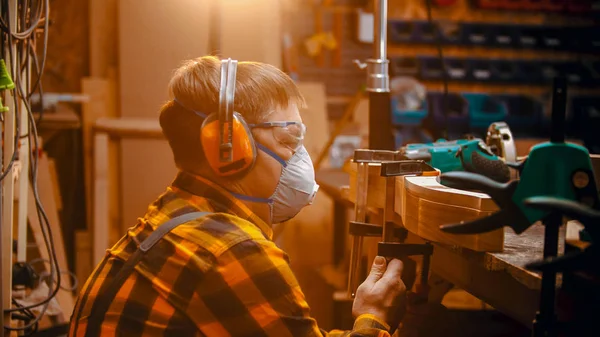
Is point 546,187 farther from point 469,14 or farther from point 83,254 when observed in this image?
Result: point 469,14

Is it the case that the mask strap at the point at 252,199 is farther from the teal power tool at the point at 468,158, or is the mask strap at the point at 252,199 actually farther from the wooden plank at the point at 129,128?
the wooden plank at the point at 129,128

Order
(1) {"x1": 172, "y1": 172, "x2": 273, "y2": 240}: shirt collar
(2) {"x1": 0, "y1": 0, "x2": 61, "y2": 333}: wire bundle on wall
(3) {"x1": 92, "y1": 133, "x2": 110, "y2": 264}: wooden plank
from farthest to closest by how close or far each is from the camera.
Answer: (3) {"x1": 92, "y1": 133, "x2": 110, "y2": 264}: wooden plank, (2) {"x1": 0, "y1": 0, "x2": 61, "y2": 333}: wire bundle on wall, (1) {"x1": 172, "y1": 172, "x2": 273, "y2": 240}: shirt collar

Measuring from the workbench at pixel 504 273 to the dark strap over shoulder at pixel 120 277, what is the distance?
1.77 ft

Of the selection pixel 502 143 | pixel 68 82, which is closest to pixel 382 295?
pixel 502 143

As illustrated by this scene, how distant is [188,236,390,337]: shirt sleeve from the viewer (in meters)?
1.14

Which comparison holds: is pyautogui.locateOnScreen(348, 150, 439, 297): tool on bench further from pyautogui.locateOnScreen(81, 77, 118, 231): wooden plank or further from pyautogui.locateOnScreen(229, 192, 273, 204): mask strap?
pyautogui.locateOnScreen(81, 77, 118, 231): wooden plank

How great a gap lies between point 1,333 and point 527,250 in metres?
1.54

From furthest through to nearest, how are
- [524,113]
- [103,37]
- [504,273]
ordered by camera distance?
[524,113] < [103,37] < [504,273]

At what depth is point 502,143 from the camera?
187 centimetres

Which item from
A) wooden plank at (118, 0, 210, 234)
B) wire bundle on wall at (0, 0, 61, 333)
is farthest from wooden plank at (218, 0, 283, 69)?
wire bundle on wall at (0, 0, 61, 333)

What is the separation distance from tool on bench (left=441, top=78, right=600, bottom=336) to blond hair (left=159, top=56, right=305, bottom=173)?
1.51ft

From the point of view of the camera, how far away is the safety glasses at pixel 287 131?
4.43 ft

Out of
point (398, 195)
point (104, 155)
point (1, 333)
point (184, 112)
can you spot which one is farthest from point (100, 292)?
point (104, 155)

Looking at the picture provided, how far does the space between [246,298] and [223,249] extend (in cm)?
9
